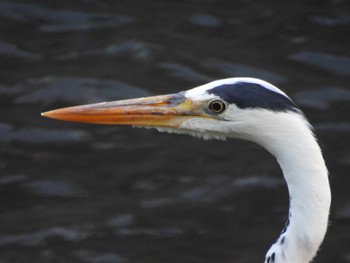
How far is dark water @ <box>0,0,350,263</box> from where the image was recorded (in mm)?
7785

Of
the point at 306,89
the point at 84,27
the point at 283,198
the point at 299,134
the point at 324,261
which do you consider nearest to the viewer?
the point at 299,134

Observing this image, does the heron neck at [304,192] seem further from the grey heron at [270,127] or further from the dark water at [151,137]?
the dark water at [151,137]

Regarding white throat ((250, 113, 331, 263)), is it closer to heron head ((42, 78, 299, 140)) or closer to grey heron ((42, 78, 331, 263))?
grey heron ((42, 78, 331, 263))

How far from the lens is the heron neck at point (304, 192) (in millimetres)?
4934

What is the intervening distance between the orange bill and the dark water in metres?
2.25

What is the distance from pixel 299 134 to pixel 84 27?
522 centimetres

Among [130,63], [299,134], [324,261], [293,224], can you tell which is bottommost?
[324,261]

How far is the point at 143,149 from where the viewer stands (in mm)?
8617

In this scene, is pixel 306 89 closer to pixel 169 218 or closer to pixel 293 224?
pixel 169 218

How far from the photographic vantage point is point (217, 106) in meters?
5.25

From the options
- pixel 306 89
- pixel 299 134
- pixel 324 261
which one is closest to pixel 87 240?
pixel 324 261

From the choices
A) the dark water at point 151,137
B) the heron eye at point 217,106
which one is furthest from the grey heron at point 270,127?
the dark water at point 151,137

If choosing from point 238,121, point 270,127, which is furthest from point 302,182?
point 238,121

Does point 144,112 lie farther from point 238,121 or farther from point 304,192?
point 304,192
